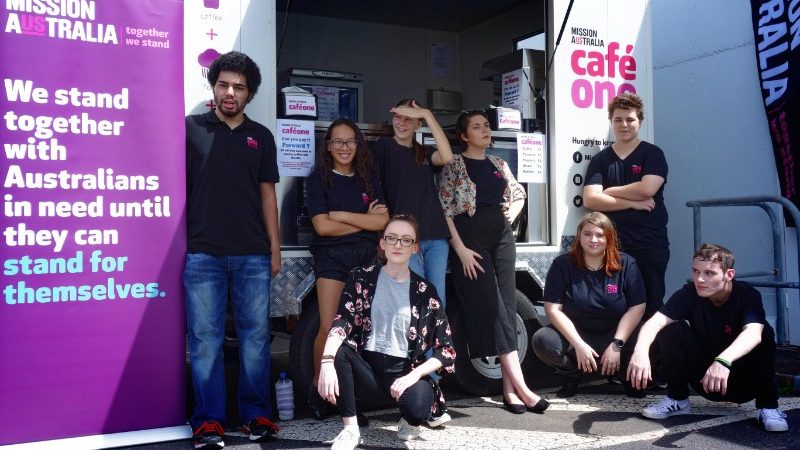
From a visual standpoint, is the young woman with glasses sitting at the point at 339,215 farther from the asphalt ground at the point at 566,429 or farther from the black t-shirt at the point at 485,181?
the black t-shirt at the point at 485,181

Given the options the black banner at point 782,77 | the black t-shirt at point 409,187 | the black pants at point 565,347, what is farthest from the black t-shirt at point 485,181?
the black banner at point 782,77

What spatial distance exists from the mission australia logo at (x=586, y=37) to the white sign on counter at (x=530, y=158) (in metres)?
0.70

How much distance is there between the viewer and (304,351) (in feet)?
14.0

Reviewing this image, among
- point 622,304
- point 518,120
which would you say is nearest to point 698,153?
point 518,120

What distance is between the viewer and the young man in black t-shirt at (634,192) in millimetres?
→ 4859

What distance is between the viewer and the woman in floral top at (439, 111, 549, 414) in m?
4.41

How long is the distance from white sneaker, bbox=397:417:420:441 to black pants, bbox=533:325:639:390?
1.02m

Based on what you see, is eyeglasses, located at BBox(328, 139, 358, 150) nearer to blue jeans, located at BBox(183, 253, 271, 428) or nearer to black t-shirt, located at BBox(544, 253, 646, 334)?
blue jeans, located at BBox(183, 253, 271, 428)

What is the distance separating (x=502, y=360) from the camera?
4445 mm

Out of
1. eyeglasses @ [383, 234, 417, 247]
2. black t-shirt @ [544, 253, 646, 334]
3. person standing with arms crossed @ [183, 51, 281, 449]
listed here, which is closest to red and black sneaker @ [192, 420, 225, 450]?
person standing with arms crossed @ [183, 51, 281, 449]

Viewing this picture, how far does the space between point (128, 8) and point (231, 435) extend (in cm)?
218

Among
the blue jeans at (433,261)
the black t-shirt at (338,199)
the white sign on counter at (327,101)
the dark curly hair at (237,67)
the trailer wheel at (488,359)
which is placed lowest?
the trailer wheel at (488,359)

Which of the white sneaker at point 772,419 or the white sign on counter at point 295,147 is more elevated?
the white sign on counter at point 295,147

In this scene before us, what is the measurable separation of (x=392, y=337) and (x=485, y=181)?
48.2 inches
